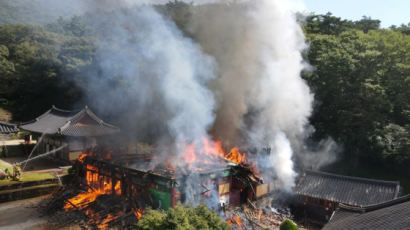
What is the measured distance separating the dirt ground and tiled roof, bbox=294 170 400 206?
13.2 m

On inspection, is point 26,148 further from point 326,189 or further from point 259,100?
point 326,189

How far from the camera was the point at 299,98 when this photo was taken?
1057 inches

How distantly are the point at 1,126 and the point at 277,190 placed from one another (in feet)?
76.5

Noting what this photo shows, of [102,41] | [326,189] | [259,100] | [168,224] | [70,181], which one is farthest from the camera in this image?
[102,41]

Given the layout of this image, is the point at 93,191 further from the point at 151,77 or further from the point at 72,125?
the point at 151,77

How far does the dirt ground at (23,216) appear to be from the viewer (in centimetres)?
1463

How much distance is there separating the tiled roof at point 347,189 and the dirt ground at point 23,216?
13188mm

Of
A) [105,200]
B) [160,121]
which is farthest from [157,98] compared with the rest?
[105,200]

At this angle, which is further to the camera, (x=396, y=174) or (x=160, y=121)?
(x=160, y=121)

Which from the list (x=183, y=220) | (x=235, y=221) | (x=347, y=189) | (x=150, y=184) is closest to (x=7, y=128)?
(x=150, y=184)

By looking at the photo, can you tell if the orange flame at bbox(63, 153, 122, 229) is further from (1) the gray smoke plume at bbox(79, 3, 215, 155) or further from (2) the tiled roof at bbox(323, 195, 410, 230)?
(2) the tiled roof at bbox(323, 195, 410, 230)

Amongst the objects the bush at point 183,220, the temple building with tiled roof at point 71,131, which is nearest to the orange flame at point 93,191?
the bush at point 183,220

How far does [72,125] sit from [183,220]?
795 inches

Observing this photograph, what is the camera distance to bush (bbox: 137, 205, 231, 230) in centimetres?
963
